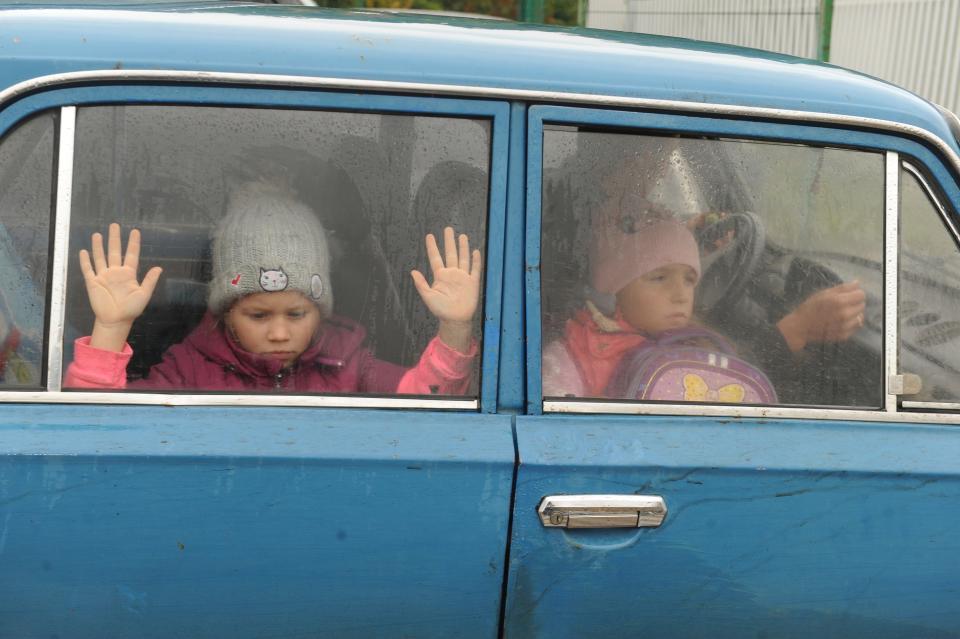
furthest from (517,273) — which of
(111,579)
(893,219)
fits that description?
(111,579)

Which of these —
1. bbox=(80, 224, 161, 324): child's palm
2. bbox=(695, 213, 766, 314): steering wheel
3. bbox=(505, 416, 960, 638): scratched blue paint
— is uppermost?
bbox=(695, 213, 766, 314): steering wheel

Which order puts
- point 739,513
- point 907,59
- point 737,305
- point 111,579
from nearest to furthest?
point 111,579 → point 739,513 → point 737,305 → point 907,59

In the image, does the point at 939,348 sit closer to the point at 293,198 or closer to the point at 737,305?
the point at 737,305

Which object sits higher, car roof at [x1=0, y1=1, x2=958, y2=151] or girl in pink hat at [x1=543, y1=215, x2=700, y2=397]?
car roof at [x1=0, y1=1, x2=958, y2=151]

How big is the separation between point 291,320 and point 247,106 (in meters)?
0.41

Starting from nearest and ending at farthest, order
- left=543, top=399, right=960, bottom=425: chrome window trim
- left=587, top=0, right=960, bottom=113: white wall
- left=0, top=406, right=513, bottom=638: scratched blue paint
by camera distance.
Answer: left=0, top=406, right=513, bottom=638: scratched blue paint → left=543, top=399, right=960, bottom=425: chrome window trim → left=587, top=0, right=960, bottom=113: white wall

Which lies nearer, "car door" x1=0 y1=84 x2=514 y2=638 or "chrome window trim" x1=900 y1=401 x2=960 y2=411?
"car door" x1=0 y1=84 x2=514 y2=638

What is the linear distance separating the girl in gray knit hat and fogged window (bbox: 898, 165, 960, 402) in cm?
87

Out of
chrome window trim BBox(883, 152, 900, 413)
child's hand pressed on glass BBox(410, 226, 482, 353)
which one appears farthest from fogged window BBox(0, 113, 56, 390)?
chrome window trim BBox(883, 152, 900, 413)

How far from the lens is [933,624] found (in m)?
2.22

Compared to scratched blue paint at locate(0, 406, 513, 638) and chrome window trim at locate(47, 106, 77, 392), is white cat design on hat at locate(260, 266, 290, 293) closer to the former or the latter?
scratched blue paint at locate(0, 406, 513, 638)

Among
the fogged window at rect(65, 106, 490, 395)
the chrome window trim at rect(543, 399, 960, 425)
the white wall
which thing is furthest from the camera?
the white wall

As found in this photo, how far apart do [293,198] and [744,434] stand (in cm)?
98

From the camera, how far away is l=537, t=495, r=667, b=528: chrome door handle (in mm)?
2084
